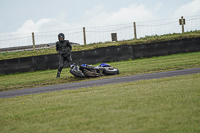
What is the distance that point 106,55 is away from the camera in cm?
2041

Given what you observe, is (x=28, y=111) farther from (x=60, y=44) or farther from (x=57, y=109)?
(x=60, y=44)

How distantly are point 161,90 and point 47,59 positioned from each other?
1394 cm

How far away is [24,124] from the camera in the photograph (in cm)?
510

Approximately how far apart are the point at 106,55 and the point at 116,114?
611 inches

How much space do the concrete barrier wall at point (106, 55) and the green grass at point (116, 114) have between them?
1297cm

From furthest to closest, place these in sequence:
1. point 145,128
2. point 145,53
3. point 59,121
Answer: point 145,53, point 59,121, point 145,128

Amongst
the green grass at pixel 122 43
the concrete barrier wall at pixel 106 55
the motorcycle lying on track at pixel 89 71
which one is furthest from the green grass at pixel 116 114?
the green grass at pixel 122 43

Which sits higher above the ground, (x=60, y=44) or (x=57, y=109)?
(x=60, y=44)

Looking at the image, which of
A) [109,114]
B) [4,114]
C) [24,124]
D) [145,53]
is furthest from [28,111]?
[145,53]

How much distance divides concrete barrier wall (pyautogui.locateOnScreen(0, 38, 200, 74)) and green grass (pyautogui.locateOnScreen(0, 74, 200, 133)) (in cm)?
1297

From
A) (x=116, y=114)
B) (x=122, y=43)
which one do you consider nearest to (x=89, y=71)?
(x=116, y=114)

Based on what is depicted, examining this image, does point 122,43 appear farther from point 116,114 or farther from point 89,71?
point 116,114

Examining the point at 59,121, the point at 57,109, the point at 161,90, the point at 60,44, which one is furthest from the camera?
the point at 60,44

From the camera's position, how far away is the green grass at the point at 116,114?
4.21 m
